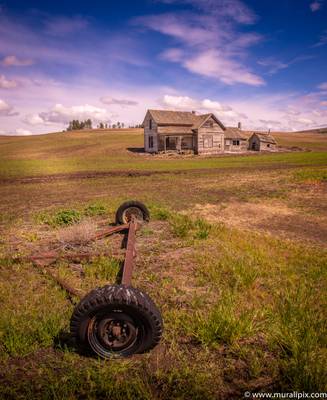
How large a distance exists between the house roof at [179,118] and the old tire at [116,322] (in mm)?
40502

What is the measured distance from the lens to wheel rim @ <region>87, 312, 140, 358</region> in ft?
10.2

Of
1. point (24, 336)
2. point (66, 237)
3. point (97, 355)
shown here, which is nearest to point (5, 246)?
point (66, 237)

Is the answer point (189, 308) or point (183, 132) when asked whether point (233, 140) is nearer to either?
point (183, 132)

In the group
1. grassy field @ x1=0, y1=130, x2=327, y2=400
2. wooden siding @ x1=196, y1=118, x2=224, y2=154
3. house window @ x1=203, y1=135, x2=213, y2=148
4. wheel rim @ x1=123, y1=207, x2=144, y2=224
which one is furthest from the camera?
house window @ x1=203, y1=135, x2=213, y2=148

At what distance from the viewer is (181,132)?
4325 centimetres

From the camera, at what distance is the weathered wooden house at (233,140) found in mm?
49156

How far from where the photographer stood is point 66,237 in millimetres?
6484

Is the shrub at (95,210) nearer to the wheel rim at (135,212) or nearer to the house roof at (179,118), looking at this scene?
the wheel rim at (135,212)

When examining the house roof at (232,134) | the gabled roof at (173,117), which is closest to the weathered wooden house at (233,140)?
the house roof at (232,134)

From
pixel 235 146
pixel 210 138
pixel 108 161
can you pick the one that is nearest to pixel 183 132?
pixel 210 138

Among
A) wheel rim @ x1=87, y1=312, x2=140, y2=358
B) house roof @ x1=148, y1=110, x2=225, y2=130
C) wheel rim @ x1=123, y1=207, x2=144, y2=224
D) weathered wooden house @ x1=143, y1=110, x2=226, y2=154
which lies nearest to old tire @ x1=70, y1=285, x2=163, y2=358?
wheel rim @ x1=87, y1=312, x2=140, y2=358

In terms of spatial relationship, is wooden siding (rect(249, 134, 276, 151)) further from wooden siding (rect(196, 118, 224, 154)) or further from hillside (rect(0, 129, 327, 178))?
wooden siding (rect(196, 118, 224, 154))

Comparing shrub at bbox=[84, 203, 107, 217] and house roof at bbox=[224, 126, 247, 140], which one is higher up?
house roof at bbox=[224, 126, 247, 140]

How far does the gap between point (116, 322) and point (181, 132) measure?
137 ft
